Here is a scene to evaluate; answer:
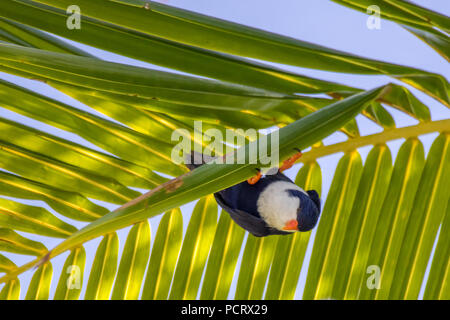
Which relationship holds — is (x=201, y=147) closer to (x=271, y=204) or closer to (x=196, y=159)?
(x=196, y=159)

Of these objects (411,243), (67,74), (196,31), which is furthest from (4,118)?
(411,243)

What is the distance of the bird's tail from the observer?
4.01 feet

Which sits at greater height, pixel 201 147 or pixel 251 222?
pixel 201 147

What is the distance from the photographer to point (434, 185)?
1.17 meters

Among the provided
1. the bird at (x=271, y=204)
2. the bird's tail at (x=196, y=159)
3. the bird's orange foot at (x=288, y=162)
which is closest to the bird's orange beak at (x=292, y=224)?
the bird at (x=271, y=204)

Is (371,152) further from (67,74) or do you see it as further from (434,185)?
(67,74)

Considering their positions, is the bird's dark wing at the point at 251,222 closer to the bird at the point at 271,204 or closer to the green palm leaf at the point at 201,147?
the bird at the point at 271,204

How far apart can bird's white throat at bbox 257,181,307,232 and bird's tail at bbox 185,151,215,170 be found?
0.18m

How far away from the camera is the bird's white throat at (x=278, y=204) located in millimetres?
1177

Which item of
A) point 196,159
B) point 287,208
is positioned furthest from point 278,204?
point 196,159

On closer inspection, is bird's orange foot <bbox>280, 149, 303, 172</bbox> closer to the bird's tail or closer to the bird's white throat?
the bird's white throat

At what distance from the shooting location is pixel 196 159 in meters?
1.23

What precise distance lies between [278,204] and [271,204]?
4 centimetres
